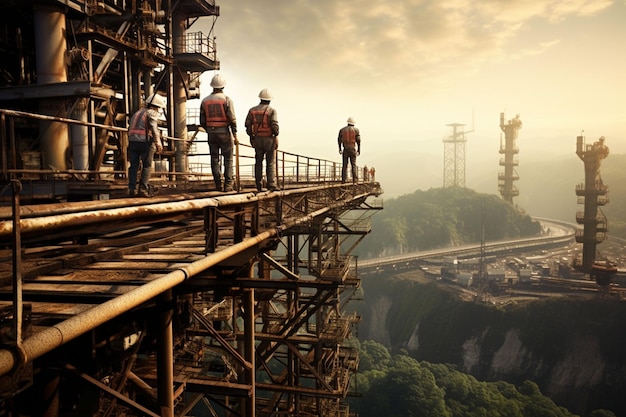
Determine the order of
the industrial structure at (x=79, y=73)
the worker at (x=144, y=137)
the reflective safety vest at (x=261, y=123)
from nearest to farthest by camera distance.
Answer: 1. the worker at (x=144, y=137)
2. the reflective safety vest at (x=261, y=123)
3. the industrial structure at (x=79, y=73)

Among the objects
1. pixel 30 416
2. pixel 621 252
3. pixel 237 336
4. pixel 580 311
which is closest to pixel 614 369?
pixel 580 311

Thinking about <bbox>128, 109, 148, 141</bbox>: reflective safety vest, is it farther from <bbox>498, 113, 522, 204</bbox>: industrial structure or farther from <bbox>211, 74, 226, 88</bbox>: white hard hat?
<bbox>498, 113, 522, 204</bbox>: industrial structure

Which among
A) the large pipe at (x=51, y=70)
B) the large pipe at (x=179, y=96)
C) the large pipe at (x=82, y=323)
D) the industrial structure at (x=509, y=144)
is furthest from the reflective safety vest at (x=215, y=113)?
the industrial structure at (x=509, y=144)

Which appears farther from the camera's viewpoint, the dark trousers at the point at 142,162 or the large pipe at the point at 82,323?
the dark trousers at the point at 142,162

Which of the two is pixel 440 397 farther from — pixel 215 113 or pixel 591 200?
pixel 215 113

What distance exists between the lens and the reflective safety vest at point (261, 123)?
7942mm

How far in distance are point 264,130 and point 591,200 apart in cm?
6641

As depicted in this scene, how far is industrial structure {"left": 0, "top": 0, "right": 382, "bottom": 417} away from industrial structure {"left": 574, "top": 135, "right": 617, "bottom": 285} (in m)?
53.8

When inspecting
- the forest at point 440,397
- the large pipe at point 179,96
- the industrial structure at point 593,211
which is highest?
the large pipe at point 179,96

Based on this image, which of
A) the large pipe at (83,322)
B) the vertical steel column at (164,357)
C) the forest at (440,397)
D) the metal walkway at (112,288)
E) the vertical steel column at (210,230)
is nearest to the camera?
the large pipe at (83,322)

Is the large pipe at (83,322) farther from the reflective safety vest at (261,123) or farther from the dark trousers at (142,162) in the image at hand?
the reflective safety vest at (261,123)

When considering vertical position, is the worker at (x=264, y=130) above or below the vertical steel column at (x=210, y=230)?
above

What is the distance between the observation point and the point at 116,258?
4422mm

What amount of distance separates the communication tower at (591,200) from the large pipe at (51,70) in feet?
214
